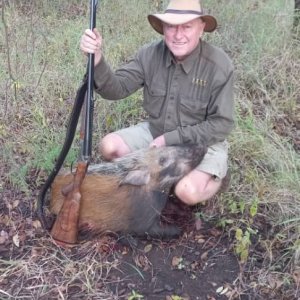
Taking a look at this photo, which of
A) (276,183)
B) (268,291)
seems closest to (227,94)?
(276,183)

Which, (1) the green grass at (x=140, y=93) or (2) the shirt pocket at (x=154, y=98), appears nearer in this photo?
(2) the shirt pocket at (x=154, y=98)

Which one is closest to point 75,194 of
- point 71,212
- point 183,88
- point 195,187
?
point 71,212

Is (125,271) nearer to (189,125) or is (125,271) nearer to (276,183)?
(189,125)

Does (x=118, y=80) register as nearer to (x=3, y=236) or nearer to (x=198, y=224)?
(x=198, y=224)

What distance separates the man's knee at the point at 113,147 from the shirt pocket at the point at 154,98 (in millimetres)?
315

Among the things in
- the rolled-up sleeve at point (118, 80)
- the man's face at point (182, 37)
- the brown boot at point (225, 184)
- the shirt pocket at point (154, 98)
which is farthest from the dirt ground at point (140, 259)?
the man's face at point (182, 37)

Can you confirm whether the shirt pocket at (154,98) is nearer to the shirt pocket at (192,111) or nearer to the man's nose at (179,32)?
the shirt pocket at (192,111)

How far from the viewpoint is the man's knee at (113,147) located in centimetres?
376

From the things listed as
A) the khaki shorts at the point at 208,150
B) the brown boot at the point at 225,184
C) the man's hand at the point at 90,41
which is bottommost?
the brown boot at the point at 225,184

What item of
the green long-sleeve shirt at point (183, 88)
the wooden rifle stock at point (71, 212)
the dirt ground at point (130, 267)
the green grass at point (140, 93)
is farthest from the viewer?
the green grass at point (140, 93)

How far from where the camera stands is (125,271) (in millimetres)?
3150

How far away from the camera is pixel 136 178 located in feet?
11.1

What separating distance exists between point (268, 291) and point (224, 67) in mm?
1472

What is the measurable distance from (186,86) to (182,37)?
0.35m
